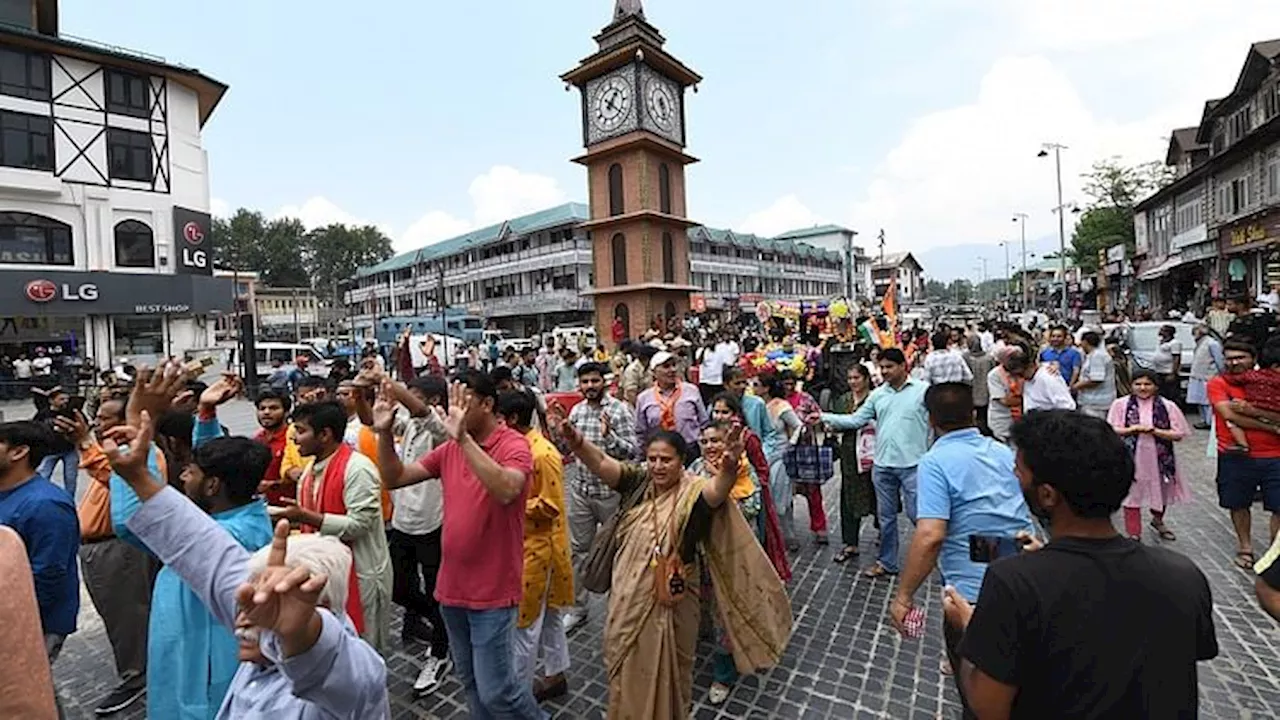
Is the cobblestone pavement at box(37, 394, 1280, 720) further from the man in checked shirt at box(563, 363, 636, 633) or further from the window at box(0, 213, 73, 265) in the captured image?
the window at box(0, 213, 73, 265)

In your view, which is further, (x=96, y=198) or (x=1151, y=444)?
(x=96, y=198)

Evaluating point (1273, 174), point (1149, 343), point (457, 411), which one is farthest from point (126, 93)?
point (1273, 174)

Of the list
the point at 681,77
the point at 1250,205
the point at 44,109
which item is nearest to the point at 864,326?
the point at 681,77

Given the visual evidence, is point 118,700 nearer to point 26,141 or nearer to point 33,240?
point 33,240

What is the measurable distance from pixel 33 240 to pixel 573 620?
3138 centimetres

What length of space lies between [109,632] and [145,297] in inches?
1140

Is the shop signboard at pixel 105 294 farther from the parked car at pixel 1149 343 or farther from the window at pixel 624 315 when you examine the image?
the parked car at pixel 1149 343

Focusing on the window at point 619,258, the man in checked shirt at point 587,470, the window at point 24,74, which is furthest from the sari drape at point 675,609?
the window at point 24,74

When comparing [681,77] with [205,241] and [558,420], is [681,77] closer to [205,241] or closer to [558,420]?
[205,241]

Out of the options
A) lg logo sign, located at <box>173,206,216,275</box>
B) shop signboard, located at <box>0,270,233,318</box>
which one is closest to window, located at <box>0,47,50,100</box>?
lg logo sign, located at <box>173,206,216,275</box>

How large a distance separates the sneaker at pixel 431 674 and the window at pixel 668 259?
2168 cm

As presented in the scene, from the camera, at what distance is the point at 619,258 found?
25.1m

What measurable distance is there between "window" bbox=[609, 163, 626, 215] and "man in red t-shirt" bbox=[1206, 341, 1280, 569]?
21.3 meters

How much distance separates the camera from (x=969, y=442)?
10.1 ft
